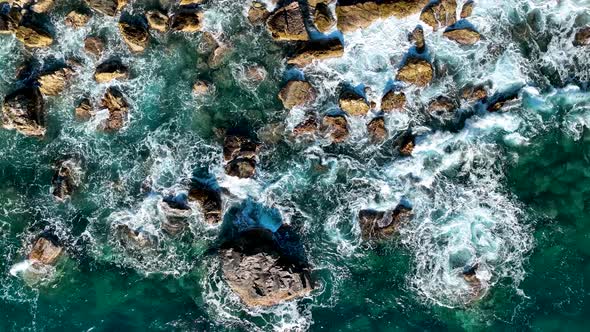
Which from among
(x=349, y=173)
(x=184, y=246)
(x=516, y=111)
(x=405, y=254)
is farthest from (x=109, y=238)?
(x=516, y=111)

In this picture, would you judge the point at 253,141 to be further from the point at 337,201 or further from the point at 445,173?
the point at 445,173

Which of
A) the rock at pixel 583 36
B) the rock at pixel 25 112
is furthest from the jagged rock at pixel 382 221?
the rock at pixel 25 112

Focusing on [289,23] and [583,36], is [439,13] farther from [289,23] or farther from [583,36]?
[289,23]

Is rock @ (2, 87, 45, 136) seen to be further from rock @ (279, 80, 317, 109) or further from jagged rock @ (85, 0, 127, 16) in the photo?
rock @ (279, 80, 317, 109)

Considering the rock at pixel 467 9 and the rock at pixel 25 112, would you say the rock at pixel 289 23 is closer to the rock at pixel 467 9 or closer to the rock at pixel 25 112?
the rock at pixel 467 9

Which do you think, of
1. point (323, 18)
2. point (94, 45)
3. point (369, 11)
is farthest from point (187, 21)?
point (369, 11)

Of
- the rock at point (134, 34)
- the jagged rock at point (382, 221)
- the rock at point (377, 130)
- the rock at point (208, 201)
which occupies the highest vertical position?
the rock at point (134, 34)
